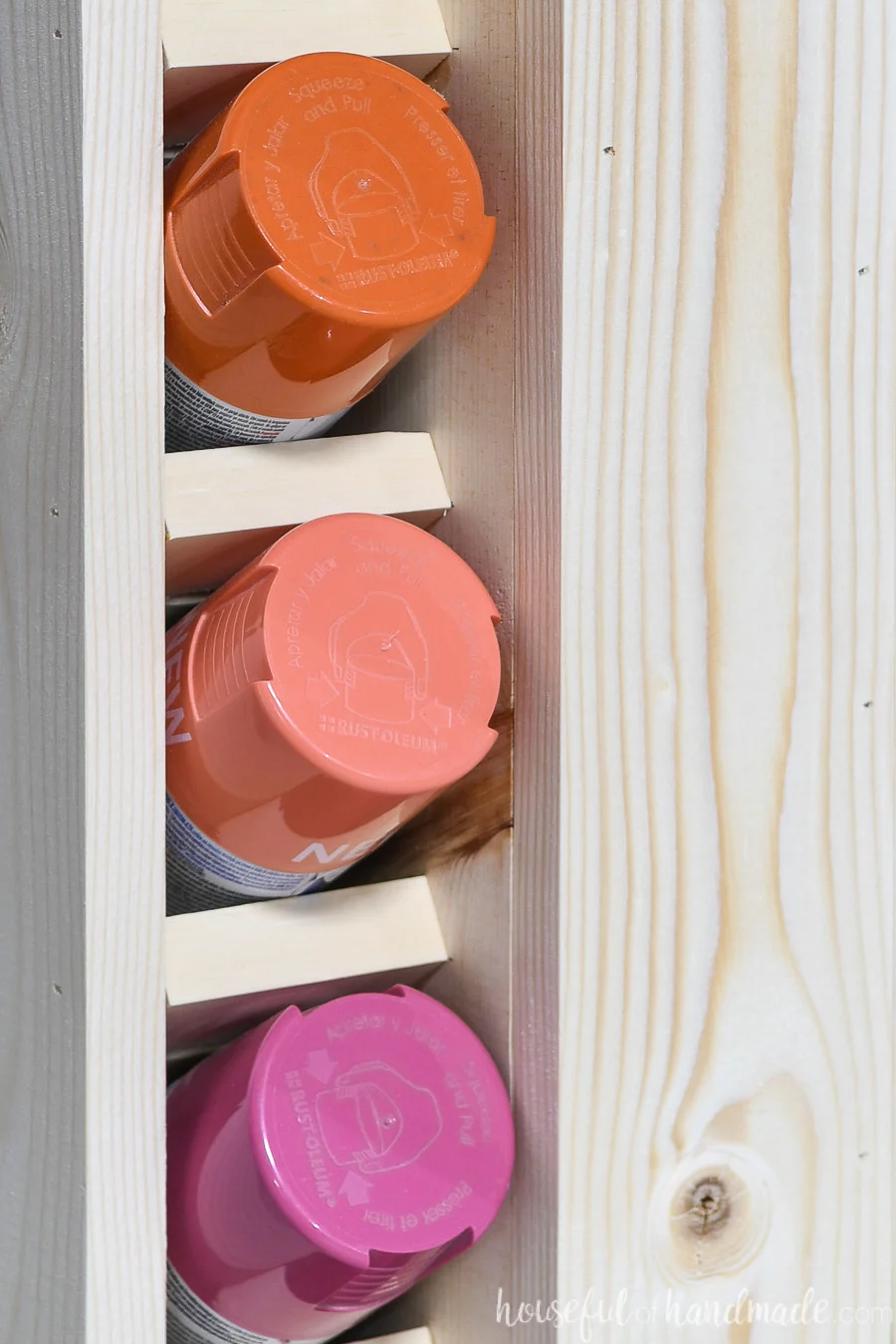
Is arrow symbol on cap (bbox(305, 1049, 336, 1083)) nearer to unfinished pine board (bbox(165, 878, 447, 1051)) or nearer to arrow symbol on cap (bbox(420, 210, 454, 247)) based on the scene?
unfinished pine board (bbox(165, 878, 447, 1051))

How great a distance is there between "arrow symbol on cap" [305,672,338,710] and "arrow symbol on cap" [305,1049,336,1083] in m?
0.10

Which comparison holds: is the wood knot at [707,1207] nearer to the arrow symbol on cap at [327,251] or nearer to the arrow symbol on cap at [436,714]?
the arrow symbol on cap at [436,714]

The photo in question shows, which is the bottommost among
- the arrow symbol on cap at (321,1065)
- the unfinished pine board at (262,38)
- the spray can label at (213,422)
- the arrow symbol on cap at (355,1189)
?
the arrow symbol on cap at (355,1189)

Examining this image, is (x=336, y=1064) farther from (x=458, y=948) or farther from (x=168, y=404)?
(x=168, y=404)

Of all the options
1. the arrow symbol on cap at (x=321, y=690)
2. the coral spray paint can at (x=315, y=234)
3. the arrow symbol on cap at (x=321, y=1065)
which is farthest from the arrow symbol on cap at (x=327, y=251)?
the arrow symbol on cap at (x=321, y=1065)

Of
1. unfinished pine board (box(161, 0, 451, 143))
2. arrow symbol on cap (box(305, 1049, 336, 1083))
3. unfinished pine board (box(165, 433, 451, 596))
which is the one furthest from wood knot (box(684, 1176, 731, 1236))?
Result: unfinished pine board (box(161, 0, 451, 143))

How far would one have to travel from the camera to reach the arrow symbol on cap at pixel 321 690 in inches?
13.7

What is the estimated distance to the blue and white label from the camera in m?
0.38

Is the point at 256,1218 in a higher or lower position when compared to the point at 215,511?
lower

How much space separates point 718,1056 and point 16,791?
0.20m

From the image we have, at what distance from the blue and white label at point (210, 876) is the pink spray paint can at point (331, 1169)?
4cm

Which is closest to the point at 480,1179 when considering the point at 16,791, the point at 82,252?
the point at 16,791

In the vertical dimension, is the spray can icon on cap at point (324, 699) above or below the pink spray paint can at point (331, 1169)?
above

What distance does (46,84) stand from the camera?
0.35 metres
